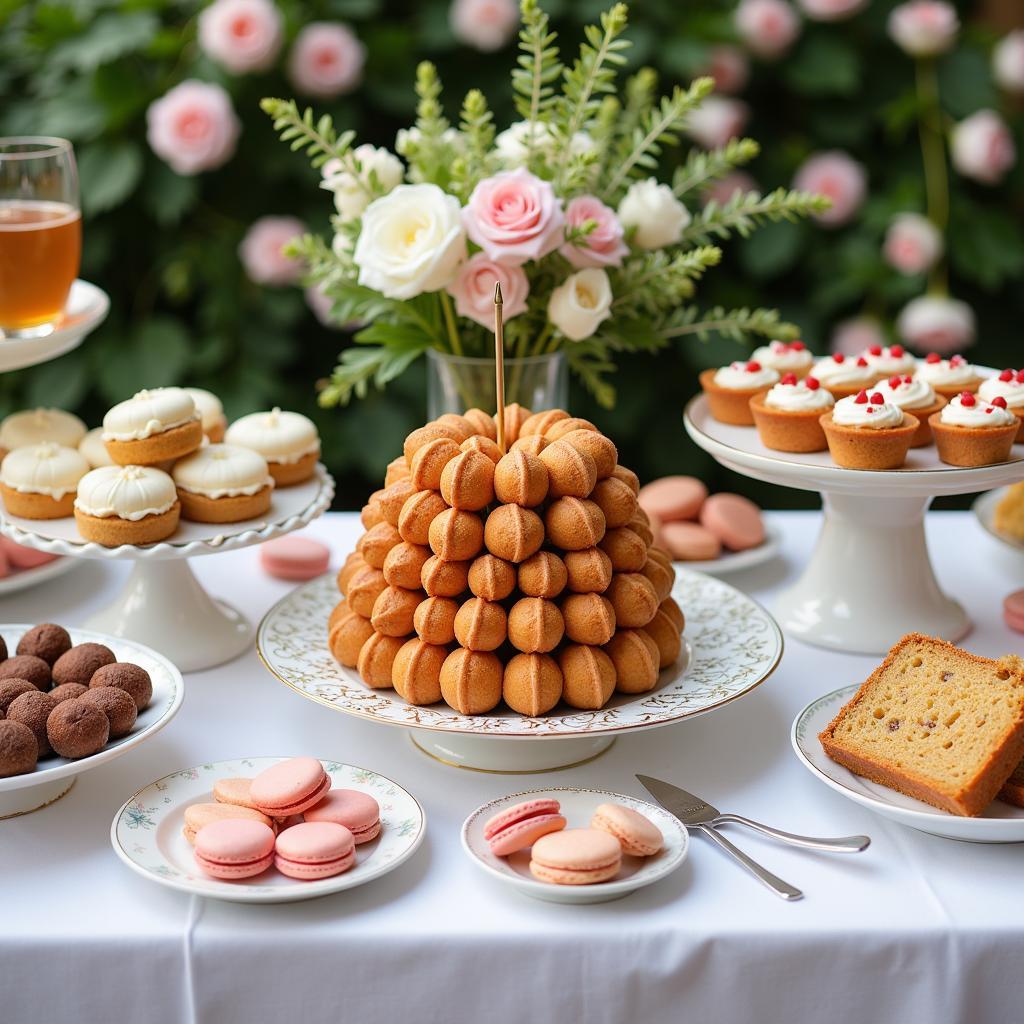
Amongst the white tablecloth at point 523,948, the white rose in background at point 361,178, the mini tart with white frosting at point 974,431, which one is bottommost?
the white tablecloth at point 523,948

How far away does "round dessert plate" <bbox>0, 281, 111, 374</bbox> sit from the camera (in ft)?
5.61

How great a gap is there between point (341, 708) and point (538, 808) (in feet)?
0.82

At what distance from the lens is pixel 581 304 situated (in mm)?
1694

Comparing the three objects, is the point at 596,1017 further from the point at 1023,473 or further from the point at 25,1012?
the point at 1023,473

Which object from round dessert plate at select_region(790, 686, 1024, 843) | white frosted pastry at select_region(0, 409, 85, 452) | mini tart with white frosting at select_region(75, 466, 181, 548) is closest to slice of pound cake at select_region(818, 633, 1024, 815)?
round dessert plate at select_region(790, 686, 1024, 843)

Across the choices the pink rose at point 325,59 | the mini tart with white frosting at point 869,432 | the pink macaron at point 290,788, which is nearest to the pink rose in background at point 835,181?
the pink rose at point 325,59

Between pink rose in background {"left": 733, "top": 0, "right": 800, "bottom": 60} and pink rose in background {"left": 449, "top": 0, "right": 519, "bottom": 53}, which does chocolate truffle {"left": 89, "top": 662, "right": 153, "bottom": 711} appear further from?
pink rose in background {"left": 733, "top": 0, "right": 800, "bottom": 60}

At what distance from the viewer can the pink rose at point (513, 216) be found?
1.60 m

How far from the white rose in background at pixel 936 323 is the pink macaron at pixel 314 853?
2.40 metres

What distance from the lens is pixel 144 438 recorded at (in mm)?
1518

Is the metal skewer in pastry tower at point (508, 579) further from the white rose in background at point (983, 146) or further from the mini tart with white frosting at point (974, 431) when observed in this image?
the white rose in background at point (983, 146)

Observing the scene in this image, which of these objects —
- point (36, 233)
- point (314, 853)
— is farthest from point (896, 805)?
point (36, 233)

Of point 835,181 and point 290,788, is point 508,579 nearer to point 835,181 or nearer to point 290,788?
point 290,788

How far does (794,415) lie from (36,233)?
101 cm
